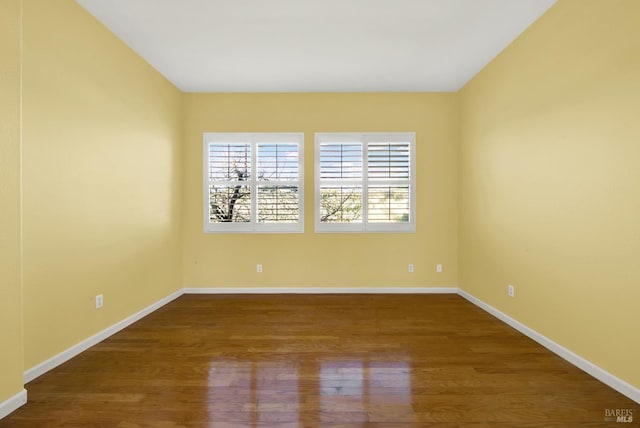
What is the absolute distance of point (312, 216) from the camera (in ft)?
13.9

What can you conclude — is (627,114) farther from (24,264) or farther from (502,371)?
(24,264)

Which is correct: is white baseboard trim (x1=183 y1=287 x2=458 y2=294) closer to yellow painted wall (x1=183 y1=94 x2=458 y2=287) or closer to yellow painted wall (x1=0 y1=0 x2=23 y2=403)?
yellow painted wall (x1=183 y1=94 x2=458 y2=287)

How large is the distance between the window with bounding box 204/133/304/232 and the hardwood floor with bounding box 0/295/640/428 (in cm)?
147

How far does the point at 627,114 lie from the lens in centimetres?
187

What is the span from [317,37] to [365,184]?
2.02 m

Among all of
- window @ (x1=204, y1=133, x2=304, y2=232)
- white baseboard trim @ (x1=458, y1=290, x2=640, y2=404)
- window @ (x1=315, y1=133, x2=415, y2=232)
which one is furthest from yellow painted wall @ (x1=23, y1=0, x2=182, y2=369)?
white baseboard trim @ (x1=458, y1=290, x2=640, y2=404)

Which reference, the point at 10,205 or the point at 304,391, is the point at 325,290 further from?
the point at 10,205

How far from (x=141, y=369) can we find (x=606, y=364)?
10.9ft

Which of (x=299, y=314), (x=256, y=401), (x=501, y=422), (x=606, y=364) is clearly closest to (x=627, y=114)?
(x=606, y=364)

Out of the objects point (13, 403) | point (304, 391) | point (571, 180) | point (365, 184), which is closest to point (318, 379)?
point (304, 391)

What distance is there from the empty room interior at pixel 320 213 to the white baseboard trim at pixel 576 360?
0.02 metres

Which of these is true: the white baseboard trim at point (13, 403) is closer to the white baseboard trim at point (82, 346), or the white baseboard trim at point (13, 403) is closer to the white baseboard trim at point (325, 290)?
the white baseboard trim at point (82, 346)

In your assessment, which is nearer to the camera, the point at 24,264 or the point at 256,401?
the point at 256,401

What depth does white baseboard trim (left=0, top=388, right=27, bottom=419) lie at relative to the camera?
166cm
